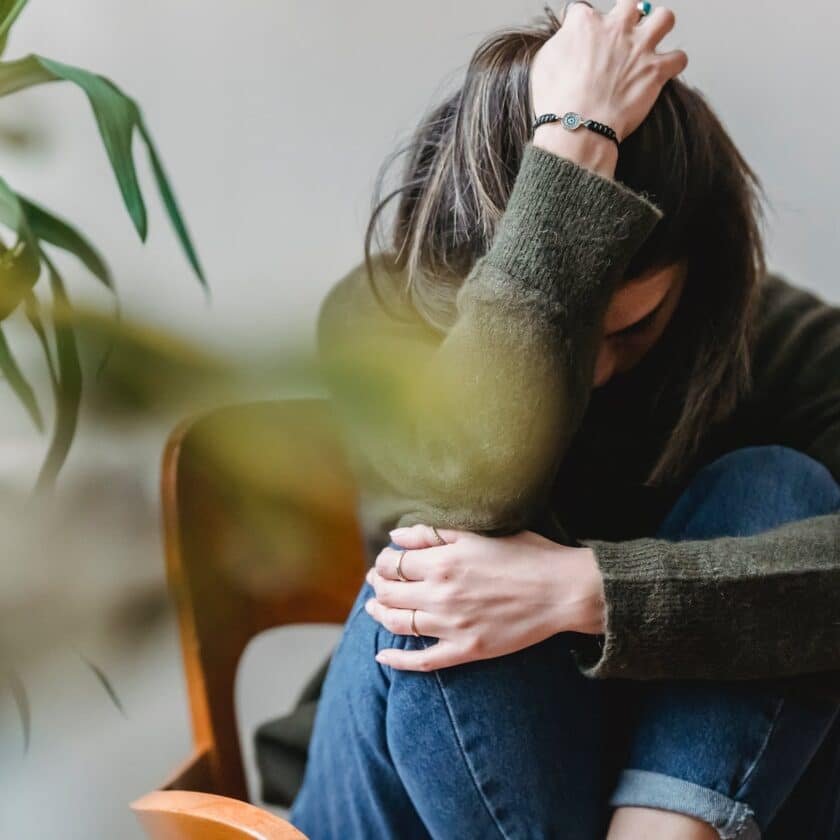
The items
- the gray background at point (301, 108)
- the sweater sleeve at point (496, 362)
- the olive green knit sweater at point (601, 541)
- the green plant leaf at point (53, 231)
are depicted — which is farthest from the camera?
the gray background at point (301, 108)

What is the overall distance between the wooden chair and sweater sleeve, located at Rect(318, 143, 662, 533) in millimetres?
14

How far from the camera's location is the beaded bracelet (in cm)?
61

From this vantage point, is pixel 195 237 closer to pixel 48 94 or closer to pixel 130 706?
pixel 48 94

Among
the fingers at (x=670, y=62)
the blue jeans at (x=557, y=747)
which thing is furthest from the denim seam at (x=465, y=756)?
the fingers at (x=670, y=62)

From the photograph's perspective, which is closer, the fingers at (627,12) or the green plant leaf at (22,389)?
the green plant leaf at (22,389)

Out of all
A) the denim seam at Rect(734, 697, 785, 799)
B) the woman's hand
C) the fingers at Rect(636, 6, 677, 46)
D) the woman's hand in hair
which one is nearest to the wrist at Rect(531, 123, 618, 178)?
the woman's hand in hair

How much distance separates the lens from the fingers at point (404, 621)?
0.62 meters

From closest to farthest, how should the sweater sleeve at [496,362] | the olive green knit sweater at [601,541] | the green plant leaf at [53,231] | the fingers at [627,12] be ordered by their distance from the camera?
the sweater sleeve at [496,362] → the green plant leaf at [53,231] → the olive green knit sweater at [601,541] → the fingers at [627,12]

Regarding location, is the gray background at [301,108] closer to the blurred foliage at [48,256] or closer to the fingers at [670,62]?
the fingers at [670,62]

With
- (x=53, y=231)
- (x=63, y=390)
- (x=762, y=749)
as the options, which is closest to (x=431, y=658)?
(x=762, y=749)

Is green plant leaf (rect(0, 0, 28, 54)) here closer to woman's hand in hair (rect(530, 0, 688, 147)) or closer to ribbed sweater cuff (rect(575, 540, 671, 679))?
woman's hand in hair (rect(530, 0, 688, 147))

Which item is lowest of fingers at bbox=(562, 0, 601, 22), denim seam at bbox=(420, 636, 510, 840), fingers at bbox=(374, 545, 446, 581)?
denim seam at bbox=(420, 636, 510, 840)

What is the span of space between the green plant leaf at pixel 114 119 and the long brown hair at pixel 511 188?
25 cm

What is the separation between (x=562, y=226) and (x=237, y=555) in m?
0.42
